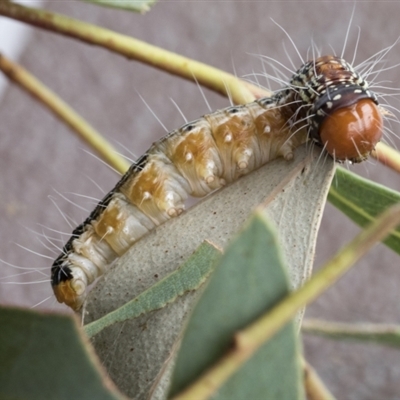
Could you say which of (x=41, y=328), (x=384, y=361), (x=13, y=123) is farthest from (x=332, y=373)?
(x=41, y=328)

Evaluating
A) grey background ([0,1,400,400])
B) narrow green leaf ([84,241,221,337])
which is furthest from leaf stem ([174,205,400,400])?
grey background ([0,1,400,400])

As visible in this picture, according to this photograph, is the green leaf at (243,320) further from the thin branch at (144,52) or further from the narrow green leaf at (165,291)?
the thin branch at (144,52)

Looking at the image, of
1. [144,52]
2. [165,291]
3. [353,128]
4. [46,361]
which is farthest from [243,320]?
[144,52]

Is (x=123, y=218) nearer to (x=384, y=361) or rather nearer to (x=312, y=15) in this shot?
(x=384, y=361)

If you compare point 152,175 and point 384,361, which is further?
point 384,361

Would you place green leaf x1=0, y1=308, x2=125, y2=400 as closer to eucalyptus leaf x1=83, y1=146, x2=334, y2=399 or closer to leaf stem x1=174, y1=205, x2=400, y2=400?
leaf stem x1=174, y1=205, x2=400, y2=400
